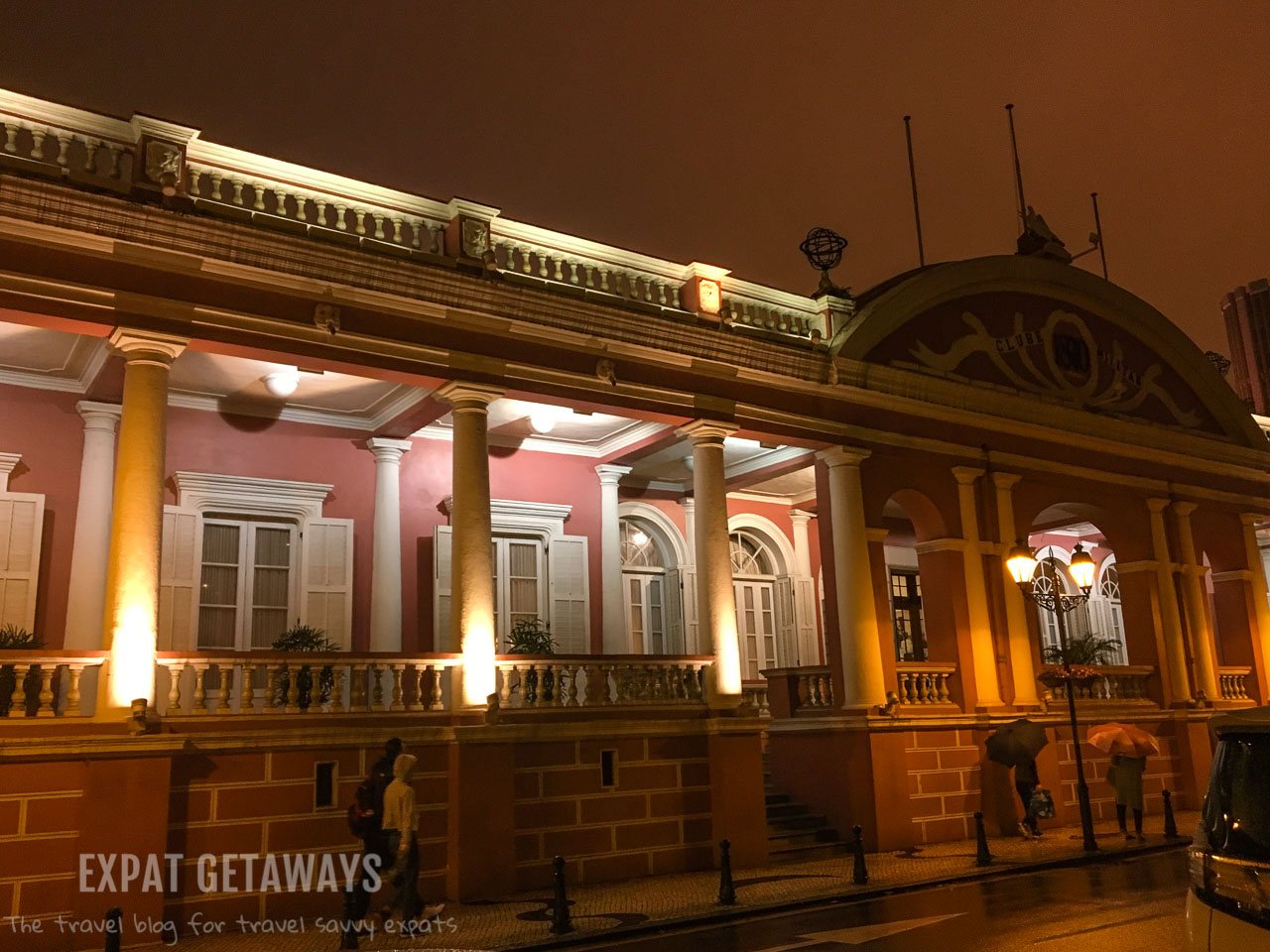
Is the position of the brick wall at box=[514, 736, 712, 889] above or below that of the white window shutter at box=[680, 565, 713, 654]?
below

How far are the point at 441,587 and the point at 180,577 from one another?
3742 mm

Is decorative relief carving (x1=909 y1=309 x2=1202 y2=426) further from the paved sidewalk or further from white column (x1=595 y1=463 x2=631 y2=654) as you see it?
the paved sidewalk

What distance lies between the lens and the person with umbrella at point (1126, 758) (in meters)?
15.5

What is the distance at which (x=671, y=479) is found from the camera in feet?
68.0

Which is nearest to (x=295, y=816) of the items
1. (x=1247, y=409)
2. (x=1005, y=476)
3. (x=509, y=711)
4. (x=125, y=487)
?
(x=509, y=711)

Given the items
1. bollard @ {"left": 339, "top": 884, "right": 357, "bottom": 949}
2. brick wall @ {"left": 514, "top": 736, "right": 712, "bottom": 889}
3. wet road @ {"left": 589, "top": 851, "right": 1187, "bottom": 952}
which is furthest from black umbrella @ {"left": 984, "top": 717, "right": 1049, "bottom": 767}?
bollard @ {"left": 339, "top": 884, "right": 357, "bottom": 949}

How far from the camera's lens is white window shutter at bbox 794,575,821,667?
71.2 ft

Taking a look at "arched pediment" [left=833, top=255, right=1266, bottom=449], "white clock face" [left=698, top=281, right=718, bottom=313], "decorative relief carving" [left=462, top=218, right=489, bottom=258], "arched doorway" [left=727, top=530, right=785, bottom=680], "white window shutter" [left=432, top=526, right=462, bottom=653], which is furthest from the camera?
"arched doorway" [left=727, top=530, right=785, bottom=680]

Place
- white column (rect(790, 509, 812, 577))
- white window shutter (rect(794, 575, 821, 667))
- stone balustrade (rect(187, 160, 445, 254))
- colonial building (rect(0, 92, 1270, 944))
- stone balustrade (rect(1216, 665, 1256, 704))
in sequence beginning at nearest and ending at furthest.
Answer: colonial building (rect(0, 92, 1270, 944)) → stone balustrade (rect(187, 160, 445, 254)) → white window shutter (rect(794, 575, 821, 667)) → stone balustrade (rect(1216, 665, 1256, 704)) → white column (rect(790, 509, 812, 577))

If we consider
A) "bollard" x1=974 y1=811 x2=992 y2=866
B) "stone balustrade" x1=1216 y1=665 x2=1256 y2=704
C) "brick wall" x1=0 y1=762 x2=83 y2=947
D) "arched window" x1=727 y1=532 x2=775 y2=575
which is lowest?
"bollard" x1=974 y1=811 x2=992 y2=866

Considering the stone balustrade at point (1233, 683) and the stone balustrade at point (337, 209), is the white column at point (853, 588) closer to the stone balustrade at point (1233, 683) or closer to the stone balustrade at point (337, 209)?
the stone balustrade at point (337, 209)

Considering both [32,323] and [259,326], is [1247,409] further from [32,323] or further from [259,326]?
[32,323]

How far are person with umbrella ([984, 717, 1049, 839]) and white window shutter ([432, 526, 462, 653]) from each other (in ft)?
27.8

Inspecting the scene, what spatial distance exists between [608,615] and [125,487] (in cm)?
904
